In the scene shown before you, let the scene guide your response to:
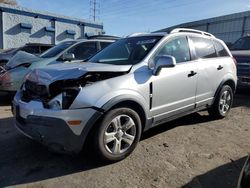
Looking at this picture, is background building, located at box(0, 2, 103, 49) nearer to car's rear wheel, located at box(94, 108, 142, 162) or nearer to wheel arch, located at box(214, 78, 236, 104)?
wheel arch, located at box(214, 78, 236, 104)

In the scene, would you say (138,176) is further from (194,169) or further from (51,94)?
(51,94)

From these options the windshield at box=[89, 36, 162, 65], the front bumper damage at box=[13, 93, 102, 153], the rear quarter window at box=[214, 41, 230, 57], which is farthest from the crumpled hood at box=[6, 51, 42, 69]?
the rear quarter window at box=[214, 41, 230, 57]

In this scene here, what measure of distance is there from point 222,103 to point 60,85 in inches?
142

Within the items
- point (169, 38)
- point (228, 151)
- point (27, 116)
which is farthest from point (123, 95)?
point (228, 151)

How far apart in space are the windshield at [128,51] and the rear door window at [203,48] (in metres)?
0.93

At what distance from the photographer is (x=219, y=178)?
3.33 meters

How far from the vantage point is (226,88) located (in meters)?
5.73

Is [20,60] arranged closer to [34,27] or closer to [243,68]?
[243,68]

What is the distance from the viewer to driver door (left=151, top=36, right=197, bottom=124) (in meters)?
4.16

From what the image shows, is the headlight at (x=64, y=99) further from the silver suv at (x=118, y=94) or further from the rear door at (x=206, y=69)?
the rear door at (x=206, y=69)

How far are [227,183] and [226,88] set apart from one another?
2.91 m

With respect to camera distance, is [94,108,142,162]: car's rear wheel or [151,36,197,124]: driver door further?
[151,36,197,124]: driver door

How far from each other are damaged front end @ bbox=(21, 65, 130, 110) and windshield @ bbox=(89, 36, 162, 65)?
0.61 meters

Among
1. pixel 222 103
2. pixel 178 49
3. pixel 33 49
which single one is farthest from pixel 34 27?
pixel 178 49
